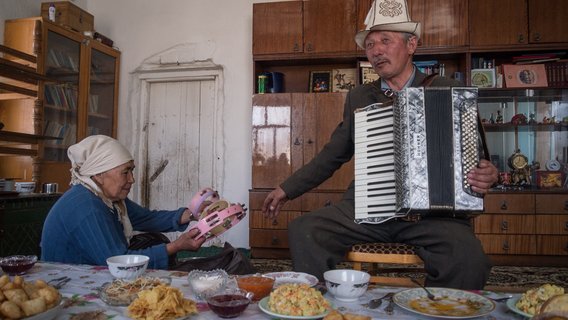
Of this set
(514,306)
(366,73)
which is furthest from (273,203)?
(366,73)

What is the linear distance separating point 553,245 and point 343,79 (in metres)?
2.43

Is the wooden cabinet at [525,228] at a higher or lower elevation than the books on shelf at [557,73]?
lower

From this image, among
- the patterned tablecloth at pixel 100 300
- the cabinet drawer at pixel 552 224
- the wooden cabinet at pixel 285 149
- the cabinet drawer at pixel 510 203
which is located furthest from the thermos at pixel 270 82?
the patterned tablecloth at pixel 100 300

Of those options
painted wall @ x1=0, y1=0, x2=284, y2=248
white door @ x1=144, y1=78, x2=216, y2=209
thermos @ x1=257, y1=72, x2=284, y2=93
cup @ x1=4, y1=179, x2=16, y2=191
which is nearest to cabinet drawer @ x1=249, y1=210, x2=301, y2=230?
painted wall @ x1=0, y1=0, x2=284, y2=248

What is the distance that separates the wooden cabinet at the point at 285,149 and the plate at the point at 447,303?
9.43 feet

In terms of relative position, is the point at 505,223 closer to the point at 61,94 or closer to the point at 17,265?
the point at 17,265

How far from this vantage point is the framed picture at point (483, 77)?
412 centimetres

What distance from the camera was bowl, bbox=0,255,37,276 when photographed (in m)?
1.38

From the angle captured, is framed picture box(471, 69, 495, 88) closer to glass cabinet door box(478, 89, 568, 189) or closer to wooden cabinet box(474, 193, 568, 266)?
glass cabinet door box(478, 89, 568, 189)

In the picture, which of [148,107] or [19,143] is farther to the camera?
[148,107]

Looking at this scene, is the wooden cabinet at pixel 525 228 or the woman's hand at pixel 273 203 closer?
the woman's hand at pixel 273 203

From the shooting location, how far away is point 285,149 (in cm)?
419

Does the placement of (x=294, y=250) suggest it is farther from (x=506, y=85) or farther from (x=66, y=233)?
(x=506, y=85)

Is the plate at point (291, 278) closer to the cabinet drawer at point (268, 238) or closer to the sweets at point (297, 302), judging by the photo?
the sweets at point (297, 302)
